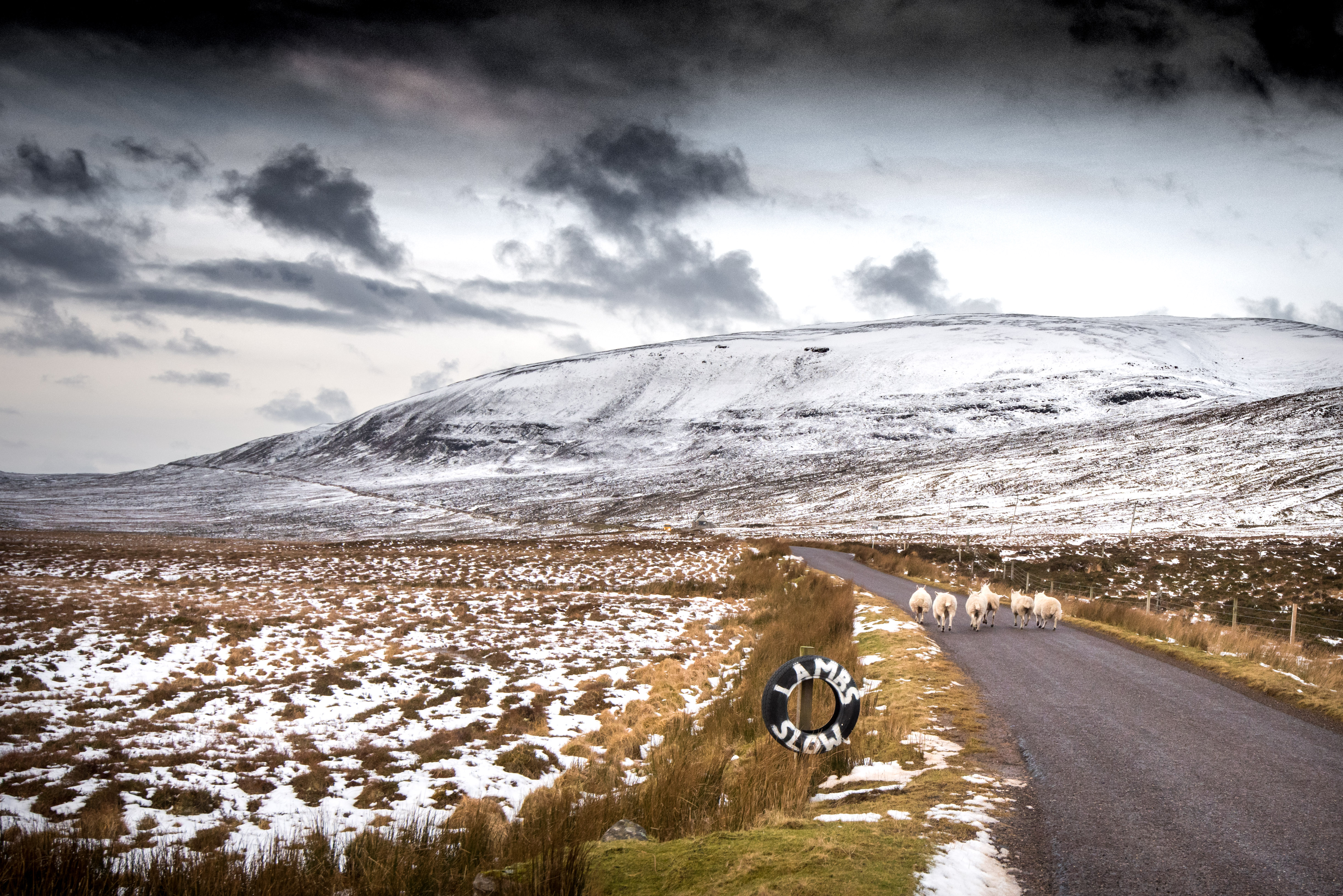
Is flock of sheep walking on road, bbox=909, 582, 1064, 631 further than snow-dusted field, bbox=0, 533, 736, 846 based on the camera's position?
Yes

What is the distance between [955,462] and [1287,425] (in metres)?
41.7

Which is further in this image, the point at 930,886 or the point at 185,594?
the point at 185,594

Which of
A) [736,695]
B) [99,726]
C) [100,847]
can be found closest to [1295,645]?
[736,695]

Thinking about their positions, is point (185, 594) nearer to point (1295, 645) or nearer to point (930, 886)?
point (930, 886)

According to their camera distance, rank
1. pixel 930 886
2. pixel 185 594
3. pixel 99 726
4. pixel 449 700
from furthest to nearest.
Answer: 1. pixel 185 594
2. pixel 449 700
3. pixel 99 726
4. pixel 930 886

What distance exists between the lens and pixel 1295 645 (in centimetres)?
1579

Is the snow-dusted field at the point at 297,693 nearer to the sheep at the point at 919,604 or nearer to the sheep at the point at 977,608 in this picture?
the sheep at the point at 919,604

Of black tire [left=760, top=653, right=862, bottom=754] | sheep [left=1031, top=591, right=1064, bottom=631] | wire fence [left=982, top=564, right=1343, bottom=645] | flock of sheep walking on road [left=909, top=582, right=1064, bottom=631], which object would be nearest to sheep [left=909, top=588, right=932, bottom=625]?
Answer: flock of sheep walking on road [left=909, top=582, right=1064, bottom=631]

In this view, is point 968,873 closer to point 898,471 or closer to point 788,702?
point 788,702

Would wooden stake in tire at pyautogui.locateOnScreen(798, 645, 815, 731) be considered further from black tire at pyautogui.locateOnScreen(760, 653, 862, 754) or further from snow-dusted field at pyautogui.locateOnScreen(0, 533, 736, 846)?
snow-dusted field at pyautogui.locateOnScreen(0, 533, 736, 846)

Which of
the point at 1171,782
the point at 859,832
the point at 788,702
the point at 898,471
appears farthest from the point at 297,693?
the point at 898,471

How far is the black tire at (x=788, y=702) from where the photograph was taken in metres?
7.81

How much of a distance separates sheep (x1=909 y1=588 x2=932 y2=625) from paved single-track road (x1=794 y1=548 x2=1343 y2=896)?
627 centimetres

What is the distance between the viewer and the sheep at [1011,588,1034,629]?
63.6 feet
